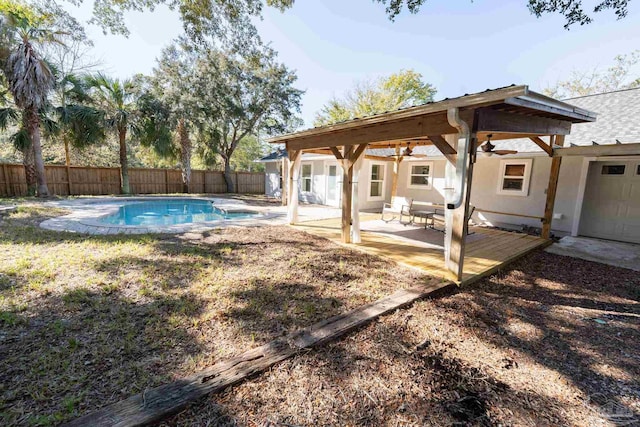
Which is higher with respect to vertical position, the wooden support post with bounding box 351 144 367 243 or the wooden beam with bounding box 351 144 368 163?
the wooden beam with bounding box 351 144 368 163

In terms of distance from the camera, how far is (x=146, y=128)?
14.6 metres

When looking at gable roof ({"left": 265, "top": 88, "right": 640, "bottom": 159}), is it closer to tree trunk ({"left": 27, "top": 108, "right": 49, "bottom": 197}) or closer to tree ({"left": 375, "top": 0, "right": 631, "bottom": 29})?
tree ({"left": 375, "top": 0, "right": 631, "bottom": 29})

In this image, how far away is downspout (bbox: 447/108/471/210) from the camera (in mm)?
3412

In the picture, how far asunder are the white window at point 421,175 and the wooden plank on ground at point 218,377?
7587 mm

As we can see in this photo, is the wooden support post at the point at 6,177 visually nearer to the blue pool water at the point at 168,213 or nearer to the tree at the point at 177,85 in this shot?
the blue pool water at the point at 168,213

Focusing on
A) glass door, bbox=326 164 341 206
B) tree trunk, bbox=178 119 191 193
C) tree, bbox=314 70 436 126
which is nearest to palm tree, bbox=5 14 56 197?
tree trunk, bbox=178 119 191 193

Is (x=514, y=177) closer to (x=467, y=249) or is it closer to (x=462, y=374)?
(x=467, y=249)

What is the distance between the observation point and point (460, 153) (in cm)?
352

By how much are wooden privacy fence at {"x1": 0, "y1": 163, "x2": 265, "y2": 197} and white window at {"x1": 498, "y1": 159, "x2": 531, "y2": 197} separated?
1538 cm

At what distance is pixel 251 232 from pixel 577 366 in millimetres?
5860

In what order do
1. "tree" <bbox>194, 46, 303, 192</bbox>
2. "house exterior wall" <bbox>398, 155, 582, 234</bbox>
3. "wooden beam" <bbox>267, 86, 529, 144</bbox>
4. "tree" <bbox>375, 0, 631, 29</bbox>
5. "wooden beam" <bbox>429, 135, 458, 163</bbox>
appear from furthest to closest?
A: "tree" <bbox>194, 46, 303, 192</bbox>, "house exterior wall" <bbox>398, 155, 582, 234</bbox>, "tree" <bbox>375, 0, 631, 29</bbox>, "wooden beam" <bbox>429, 135, 458, 163</bbox>, "wooden beam" <bbox>267, 86, 529, 144</bbox>

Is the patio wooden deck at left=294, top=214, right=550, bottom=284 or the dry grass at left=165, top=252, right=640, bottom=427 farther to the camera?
the patio wooden deck at left=294, top=214, right=550, bottom=284

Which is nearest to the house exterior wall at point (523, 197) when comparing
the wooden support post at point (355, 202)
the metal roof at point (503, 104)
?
the metal roof at point (503, 104)

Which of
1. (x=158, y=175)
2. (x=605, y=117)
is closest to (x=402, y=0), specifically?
(x=605, y=117)
